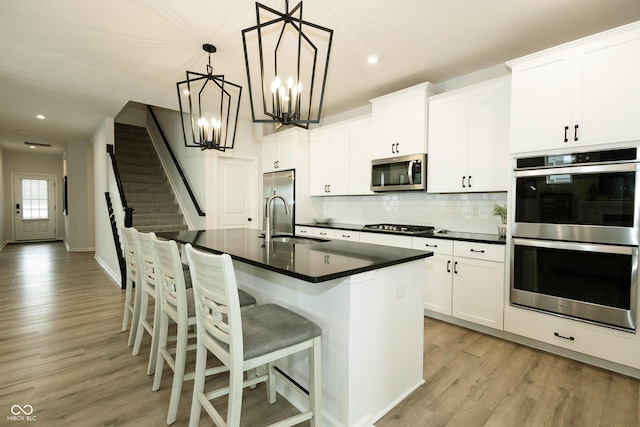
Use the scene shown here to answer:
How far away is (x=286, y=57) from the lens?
312cm

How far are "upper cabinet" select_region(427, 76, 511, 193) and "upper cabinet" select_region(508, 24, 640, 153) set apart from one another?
0.32 meters

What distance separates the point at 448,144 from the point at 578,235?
1482mm

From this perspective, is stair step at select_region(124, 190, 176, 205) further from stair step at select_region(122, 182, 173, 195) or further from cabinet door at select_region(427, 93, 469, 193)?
cabinet door at select_region(427, 93, 469, 193)

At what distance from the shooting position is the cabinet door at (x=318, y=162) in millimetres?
4879

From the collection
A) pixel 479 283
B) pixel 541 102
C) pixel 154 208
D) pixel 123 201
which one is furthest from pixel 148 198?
pixel 541 102

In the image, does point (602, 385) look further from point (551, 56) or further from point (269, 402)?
point (551, 56)

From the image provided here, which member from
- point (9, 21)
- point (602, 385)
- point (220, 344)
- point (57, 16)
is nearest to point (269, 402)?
point (220, 344)

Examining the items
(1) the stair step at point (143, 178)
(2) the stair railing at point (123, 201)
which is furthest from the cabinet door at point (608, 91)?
(1) the stair step at point (143, 178)

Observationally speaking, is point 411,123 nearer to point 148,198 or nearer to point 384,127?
point 384,127

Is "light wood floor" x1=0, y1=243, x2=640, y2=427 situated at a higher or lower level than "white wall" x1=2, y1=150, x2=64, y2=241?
lower

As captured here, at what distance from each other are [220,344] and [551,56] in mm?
3180

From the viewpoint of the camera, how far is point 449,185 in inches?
133

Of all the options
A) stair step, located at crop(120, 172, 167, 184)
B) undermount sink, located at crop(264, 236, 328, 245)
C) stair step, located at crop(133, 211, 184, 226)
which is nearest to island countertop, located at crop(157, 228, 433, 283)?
undermount sink, located at crop(264, 236, 328, 245)

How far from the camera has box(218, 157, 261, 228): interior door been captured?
17.4 ft
